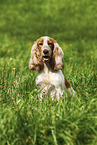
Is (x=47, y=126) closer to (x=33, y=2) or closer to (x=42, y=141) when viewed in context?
(x=42, y=141)

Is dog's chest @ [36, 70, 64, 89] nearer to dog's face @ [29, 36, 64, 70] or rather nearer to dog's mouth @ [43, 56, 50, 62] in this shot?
dog's face @ [29, 36, 64, 70]

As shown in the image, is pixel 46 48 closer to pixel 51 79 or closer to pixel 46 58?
pixel 46 58

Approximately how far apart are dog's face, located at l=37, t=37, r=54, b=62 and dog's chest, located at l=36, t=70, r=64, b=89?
0.79 ft

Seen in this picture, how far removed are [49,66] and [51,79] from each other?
0.78 feet

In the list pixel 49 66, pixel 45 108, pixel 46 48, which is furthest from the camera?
pixel 49 66

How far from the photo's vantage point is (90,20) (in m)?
12.3

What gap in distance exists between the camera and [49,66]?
3.41m

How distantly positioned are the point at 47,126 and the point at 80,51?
4554 mm

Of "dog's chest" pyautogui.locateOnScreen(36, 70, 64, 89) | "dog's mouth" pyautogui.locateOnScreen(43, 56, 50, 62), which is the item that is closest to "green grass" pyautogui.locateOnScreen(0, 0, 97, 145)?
"dog's chest" pyautogui.locateOnScreen(36, 70, 64, 89)

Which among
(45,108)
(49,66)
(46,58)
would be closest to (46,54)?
(46,58)

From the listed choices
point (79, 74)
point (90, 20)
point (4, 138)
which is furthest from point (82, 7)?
point (4, 138)

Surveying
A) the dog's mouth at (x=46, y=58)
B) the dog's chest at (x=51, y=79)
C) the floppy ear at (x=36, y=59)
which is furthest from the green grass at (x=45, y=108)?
the dog's mouth at (x=46, y=58)

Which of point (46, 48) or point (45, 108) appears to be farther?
point (46, 48)

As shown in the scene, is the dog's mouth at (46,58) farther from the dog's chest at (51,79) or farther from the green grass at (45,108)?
the green grass at (45,108)
